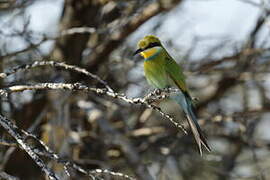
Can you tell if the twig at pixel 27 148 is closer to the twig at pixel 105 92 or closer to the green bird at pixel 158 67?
the twig at pixel 105 92

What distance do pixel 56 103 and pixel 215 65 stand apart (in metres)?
1.57

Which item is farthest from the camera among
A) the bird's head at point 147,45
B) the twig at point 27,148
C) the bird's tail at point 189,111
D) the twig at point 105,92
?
the bird's head at point 147,45

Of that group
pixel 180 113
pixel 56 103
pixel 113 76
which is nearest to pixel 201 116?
pixel 180 113

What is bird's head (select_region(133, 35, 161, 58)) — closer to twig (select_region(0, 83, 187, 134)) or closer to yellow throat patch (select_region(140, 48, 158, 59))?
yellow throat patch (select_region(140, 48, 158, 59))

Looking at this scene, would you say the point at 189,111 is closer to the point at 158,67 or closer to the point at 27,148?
the point at 158,67

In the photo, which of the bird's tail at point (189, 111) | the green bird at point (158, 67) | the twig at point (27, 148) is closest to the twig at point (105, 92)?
the twig at point (27, 148)

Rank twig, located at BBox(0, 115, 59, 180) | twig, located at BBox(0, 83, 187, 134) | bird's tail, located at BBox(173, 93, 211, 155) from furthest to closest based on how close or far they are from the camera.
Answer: bird's tail, located at BBox(173, 93, 211, 155) → twig, located at BBox(0, 83, 187, 134) → twig, located at BBox(0, 115, 59, 180)

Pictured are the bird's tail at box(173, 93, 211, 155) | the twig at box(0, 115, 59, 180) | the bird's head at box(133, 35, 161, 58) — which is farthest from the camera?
the bird's head at box(133, 35, 161, 58)

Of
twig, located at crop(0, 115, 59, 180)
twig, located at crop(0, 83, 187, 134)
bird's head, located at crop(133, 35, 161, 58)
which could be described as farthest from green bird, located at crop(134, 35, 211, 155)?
twig, located at crop(0, 115, 59, 180)

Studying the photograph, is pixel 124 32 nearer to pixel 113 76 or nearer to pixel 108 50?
pixel 108 50

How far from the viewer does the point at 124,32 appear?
437 cm

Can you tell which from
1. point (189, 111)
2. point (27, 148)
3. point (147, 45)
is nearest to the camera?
point (27, 148)

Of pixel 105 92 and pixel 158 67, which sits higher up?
pixel 105 92

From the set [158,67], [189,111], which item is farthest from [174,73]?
[189,111]
